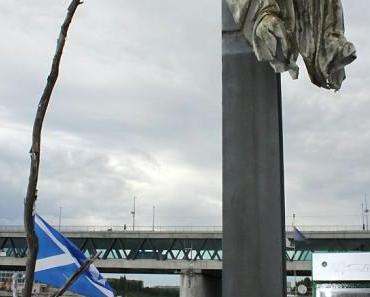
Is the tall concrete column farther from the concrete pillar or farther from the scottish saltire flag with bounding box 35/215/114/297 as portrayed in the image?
the concrete pillar

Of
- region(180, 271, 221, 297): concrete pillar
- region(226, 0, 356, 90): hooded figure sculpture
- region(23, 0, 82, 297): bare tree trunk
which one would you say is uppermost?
region(180, 271, 221, 297): concrete pillar

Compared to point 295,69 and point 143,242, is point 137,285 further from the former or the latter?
point 295,69

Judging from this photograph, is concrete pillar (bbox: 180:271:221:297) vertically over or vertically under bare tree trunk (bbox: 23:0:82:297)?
over

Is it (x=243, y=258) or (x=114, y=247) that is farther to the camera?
(x=114, y=247)

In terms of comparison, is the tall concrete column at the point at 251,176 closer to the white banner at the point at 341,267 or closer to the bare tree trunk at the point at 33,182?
the bare tree trunk at the point at 33,182

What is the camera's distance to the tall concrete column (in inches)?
170

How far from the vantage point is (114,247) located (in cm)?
7519

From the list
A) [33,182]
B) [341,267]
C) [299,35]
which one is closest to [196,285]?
[341,267]

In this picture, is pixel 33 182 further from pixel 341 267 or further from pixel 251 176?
pixel 341 267

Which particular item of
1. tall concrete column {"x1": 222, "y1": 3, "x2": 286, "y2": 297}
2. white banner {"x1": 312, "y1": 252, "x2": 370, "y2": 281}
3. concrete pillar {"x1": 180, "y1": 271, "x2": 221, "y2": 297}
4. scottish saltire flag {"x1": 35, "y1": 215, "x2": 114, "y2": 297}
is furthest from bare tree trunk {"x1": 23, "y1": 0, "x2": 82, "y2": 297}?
concrete pillar {"x1": 180, "y1": 271, "x2": 221, "y2": 297}

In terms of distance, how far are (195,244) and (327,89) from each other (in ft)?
228

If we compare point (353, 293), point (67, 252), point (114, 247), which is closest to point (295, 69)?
point (67, 252)

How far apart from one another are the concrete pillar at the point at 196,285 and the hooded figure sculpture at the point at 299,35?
58.5m

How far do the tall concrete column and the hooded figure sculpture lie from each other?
24 cm
